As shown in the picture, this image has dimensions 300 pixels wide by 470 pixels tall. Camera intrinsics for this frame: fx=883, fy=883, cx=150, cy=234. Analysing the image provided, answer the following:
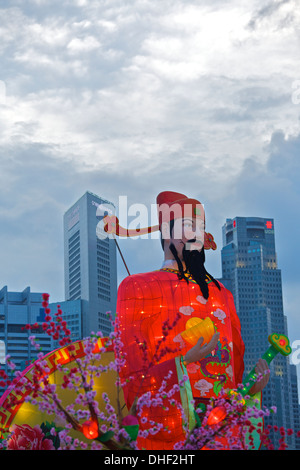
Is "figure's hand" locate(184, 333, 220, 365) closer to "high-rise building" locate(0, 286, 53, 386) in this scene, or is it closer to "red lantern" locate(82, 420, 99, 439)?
"red lantern" locate(82, 420, 99, 439)

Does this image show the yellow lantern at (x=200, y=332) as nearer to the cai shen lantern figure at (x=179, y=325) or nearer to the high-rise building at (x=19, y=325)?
the cai shen lantern figure at (x=179, y=325)

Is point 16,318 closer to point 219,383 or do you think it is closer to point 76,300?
point 76,300

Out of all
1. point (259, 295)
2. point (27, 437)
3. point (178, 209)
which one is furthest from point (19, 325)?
point (178, 209)

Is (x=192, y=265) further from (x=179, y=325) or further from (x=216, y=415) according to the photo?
(x=216, y=415)

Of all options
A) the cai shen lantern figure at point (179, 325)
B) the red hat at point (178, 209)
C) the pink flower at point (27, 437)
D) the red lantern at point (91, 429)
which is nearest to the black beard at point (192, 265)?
the cai shen lantern figure at point (179, 325)

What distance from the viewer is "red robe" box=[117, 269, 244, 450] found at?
17562 mm

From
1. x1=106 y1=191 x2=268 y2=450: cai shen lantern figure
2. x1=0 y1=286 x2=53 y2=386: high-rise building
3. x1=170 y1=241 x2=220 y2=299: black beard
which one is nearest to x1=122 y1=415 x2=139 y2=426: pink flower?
x1=106 y1=191 x2=268 y2=450: cai shen lantern figure

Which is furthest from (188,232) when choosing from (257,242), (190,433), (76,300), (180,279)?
(257,242)

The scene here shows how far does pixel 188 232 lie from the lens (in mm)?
19406

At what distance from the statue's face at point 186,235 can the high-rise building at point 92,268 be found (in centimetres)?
9385

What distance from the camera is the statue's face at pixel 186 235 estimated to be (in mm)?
19391

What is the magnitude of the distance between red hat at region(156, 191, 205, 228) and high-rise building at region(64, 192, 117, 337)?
93.3m
